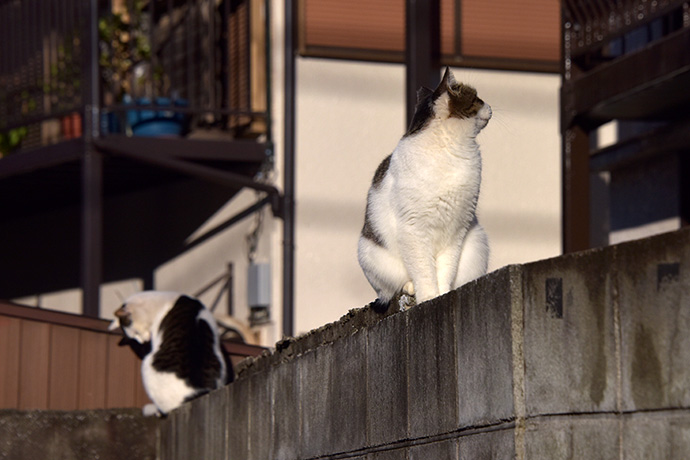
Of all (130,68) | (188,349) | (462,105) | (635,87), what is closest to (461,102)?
(462,105)

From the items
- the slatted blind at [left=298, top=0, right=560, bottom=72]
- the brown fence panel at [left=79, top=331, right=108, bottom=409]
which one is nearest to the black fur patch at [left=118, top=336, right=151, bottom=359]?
the brown fence panel at [left=79, top=331, right=108, bottom=409]

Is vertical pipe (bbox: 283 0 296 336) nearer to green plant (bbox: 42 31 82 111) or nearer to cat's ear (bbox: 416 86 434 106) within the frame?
green plant (bbox: 42 31 82 111)

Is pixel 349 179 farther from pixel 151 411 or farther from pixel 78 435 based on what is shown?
pixel 78 435

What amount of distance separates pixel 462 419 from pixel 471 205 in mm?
1271

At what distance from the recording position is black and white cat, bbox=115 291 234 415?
737 cm

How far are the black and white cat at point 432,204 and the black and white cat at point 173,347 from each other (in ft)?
11.4

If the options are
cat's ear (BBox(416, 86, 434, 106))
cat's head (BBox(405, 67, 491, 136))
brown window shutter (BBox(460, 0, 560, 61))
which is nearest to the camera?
cat's head (BBox(405, 67, 491, 136))

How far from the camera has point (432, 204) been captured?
385 centimetres

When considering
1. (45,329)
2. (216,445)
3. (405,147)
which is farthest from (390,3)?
(405,147)

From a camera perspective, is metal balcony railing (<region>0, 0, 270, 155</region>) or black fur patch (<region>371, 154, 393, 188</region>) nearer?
black fur patch (<region>371, 154, 393, 188</region>)

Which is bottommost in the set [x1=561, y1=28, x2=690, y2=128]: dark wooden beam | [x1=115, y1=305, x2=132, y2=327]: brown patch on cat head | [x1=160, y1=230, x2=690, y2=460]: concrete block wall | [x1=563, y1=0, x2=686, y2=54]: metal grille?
[x1=160, y1=230, x2=690, y2=460]: concrete block wall

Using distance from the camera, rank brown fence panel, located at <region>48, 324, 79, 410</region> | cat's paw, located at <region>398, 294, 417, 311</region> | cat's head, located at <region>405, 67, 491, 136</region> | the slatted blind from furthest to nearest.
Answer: the slatted blind, brown fence panel, located at <region>48, 324, 79, 410</region>, cat's head, located at <region>405, 67, 491, 136</region>, cat's paw, located at <region>398, 294, 417, 311</region>

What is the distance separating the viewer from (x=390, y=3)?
11414 mm

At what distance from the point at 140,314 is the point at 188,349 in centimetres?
56
